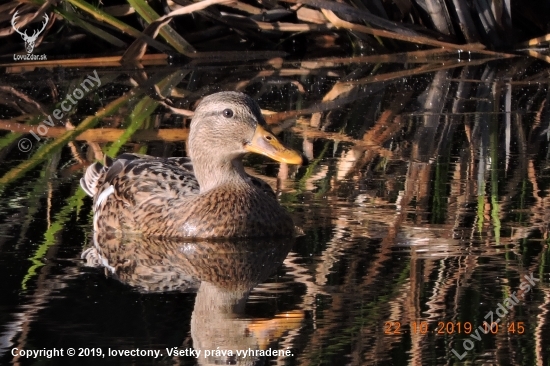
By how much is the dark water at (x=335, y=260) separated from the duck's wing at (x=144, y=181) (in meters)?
0.23

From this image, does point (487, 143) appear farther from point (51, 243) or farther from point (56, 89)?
point (56, 89)

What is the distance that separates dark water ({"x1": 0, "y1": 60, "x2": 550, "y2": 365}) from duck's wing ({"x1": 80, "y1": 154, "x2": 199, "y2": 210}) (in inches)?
9.2

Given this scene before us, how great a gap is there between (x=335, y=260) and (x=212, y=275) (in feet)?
1.95

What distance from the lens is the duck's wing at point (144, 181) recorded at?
7160mm

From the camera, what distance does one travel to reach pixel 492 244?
627cm

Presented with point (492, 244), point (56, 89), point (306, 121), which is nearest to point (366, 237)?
point (492, 244)

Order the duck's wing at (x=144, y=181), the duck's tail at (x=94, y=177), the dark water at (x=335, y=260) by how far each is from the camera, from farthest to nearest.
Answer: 1. the duck's tail at (x=94, y=177)
2. the duck's wing at (x=144, y=181)
3. the dark water at (x=335, y=260)

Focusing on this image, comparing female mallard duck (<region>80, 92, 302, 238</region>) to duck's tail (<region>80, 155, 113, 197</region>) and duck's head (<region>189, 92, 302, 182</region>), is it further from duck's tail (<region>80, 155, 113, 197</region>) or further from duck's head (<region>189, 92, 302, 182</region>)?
duck's tail (<region>80, 155, 113, 197</region>)

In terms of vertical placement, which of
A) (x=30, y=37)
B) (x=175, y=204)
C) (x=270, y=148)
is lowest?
(x=175, y=204)

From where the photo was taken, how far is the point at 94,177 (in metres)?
7.74

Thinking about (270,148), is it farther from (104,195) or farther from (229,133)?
(104,195)
